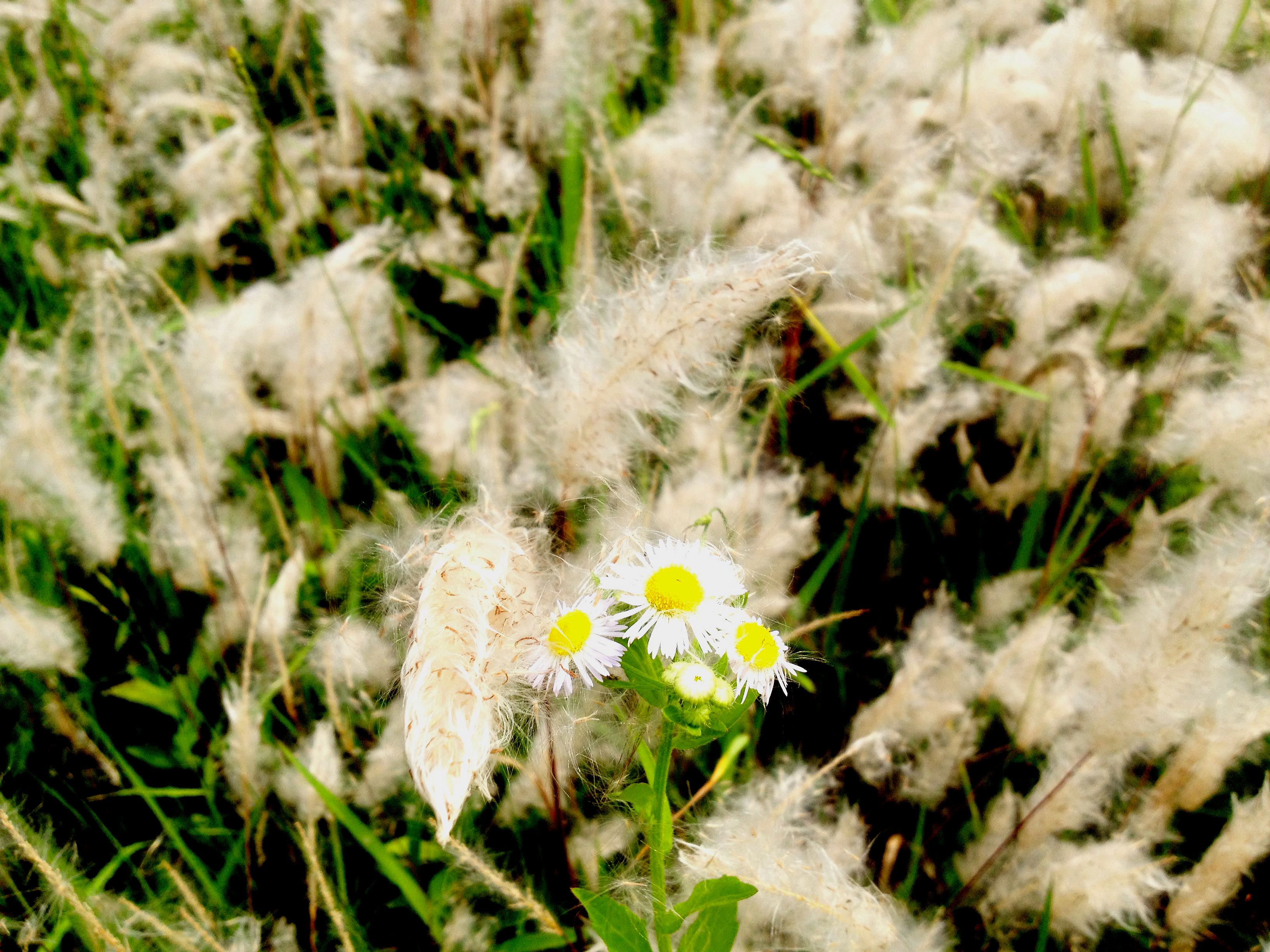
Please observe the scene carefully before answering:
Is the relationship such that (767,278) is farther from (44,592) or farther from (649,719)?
(44,592)

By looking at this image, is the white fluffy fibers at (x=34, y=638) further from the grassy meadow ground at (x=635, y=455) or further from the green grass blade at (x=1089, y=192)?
the green grass blade at (x=1089, y=192)

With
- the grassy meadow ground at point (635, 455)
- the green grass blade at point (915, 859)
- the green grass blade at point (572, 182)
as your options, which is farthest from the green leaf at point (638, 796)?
the green grass blade at point (572, 182)

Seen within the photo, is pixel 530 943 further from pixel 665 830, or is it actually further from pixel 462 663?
pixel 462 663

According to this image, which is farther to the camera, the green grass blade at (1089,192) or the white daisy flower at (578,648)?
the green grass blade at (1089,192)

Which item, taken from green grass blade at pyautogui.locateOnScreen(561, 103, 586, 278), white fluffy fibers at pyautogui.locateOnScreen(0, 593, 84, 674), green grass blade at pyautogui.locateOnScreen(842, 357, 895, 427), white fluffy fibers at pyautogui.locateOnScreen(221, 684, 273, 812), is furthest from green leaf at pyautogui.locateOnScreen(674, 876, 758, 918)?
green grass blade at pyautogui.locateOnScreen(561, 103, 586, 278)

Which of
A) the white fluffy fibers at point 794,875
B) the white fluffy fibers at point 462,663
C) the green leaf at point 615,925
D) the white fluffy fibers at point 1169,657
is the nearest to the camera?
the white fluffy fibers at point 462,663

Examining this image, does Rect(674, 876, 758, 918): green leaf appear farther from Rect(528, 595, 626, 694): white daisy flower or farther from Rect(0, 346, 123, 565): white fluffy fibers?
Rect(0, 346, 123, 565): white fluffy fibers
